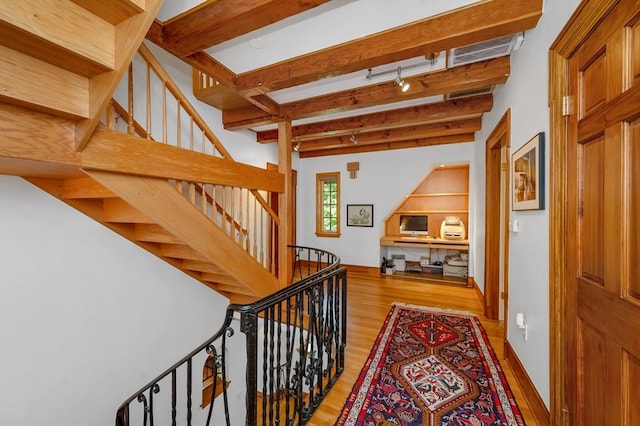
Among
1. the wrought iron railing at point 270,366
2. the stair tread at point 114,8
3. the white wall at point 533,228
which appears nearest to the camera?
the stair tread at point 114,8

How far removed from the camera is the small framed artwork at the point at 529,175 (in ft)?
5.59

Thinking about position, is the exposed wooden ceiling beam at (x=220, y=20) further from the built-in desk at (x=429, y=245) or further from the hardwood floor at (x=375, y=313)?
the built-in desk at (x=429, y=245)

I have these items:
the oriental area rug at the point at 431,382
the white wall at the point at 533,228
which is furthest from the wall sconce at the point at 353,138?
the oriental area rug at the point at 431,382

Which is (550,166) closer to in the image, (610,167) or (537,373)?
(610,167)

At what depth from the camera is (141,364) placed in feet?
9.25

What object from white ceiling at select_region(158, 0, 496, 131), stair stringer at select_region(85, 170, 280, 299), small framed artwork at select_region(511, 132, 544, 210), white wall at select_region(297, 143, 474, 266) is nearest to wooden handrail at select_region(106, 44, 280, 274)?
stair stringer at select_region(85, 170, 280, 299)

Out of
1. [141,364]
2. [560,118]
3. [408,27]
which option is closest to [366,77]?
[408,27]

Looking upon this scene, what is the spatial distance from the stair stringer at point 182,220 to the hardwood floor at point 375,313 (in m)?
1.34

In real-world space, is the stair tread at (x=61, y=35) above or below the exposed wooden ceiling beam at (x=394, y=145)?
below

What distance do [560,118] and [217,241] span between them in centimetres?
269

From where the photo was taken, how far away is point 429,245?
5.28 meters

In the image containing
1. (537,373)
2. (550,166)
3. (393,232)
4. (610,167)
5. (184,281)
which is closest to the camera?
(610,167)

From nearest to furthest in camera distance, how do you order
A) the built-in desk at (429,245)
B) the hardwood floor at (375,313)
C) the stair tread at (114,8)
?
the stair tread at (114,8) → the hardwood floor at (375,313) → the built-in desk at (429,245)

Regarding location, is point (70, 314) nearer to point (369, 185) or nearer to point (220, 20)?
point (220, 20)
